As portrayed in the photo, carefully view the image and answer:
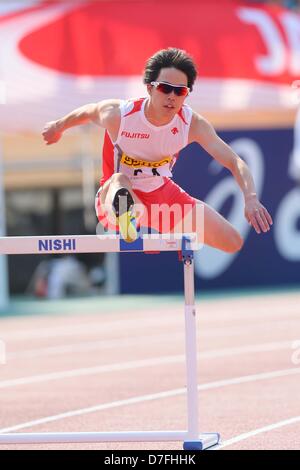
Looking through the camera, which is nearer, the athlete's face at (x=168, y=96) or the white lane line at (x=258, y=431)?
the athlete's face at (x=168, y=96)

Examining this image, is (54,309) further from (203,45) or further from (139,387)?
(139,387)

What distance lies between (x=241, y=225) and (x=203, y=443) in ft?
50.4

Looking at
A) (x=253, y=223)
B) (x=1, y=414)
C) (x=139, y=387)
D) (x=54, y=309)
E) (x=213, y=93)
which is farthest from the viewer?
(x=213, y=93)

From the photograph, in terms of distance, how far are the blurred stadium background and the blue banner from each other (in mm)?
24

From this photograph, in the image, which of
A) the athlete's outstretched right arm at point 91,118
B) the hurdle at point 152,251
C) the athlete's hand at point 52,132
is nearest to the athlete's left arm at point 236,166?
the hurdle at point 152,251

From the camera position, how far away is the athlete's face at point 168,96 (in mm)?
6129

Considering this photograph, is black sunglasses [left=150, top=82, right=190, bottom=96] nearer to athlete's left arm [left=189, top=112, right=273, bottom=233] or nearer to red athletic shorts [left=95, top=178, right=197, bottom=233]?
athlete's left arm [left=189, top=112, right=273, bottom=233]

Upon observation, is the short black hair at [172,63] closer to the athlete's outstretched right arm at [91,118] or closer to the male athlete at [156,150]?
the male athlete at [156,150]

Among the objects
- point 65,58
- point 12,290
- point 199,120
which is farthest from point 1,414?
point 12,290

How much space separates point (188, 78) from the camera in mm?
6164

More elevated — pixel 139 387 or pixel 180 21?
pixel 180 21

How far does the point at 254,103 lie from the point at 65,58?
361 cm

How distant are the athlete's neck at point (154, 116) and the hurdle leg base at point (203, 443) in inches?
69.7

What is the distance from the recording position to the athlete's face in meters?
6.13
